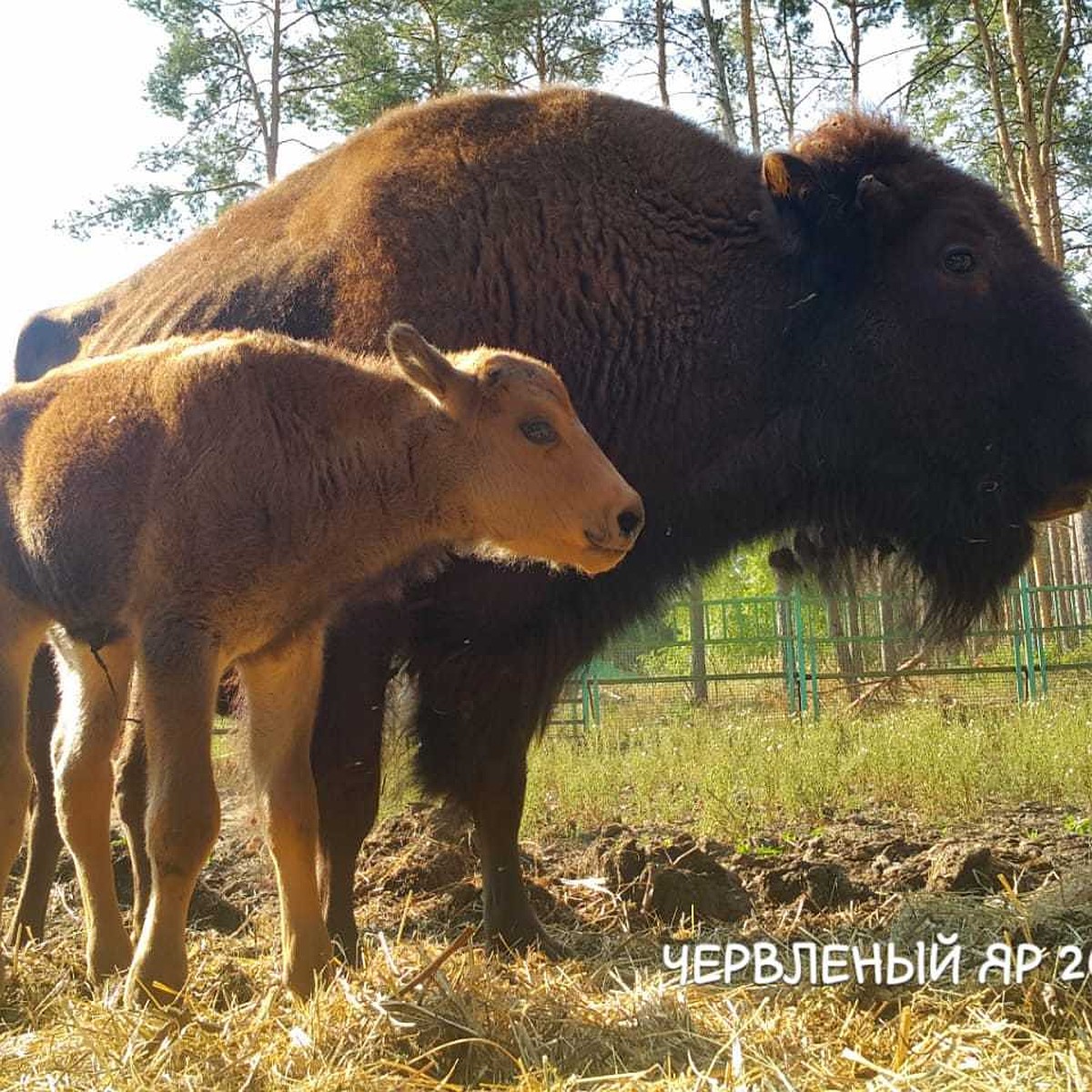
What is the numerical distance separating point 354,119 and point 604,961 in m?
20.2

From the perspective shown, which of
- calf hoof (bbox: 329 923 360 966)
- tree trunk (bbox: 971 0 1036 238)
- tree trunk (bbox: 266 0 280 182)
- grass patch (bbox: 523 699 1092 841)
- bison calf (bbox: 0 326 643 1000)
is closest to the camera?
bison calf (bbox: 0 326 643 1000)

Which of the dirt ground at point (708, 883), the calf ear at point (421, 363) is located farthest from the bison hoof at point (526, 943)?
the calf ear at point (421, 363)

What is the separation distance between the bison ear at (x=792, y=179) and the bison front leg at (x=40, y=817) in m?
3.78

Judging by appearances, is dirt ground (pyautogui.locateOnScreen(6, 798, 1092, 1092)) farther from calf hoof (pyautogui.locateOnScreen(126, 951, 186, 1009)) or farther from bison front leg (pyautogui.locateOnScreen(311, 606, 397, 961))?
Result: bison front leg (pyautogui.locateOnScreen(311, 606, 397, 961))

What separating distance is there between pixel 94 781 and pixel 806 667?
1667 cm

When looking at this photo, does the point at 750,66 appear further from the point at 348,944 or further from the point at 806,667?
the point at 348,944

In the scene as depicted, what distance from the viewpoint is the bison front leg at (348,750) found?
15.5 feet

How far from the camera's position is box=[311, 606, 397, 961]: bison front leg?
15.5ft

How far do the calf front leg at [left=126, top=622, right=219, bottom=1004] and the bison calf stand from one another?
12mm

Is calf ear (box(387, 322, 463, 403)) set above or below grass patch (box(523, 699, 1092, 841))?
above

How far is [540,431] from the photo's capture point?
3.97 m

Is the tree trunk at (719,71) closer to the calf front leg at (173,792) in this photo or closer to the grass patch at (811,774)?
the grass patch at (811,774)

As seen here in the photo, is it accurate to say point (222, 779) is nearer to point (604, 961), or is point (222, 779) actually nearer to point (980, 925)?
point (604, 961)

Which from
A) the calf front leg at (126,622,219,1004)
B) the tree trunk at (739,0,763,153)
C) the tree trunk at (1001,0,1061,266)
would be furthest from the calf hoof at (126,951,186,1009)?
the tree trunk at (739,0,763,153)
